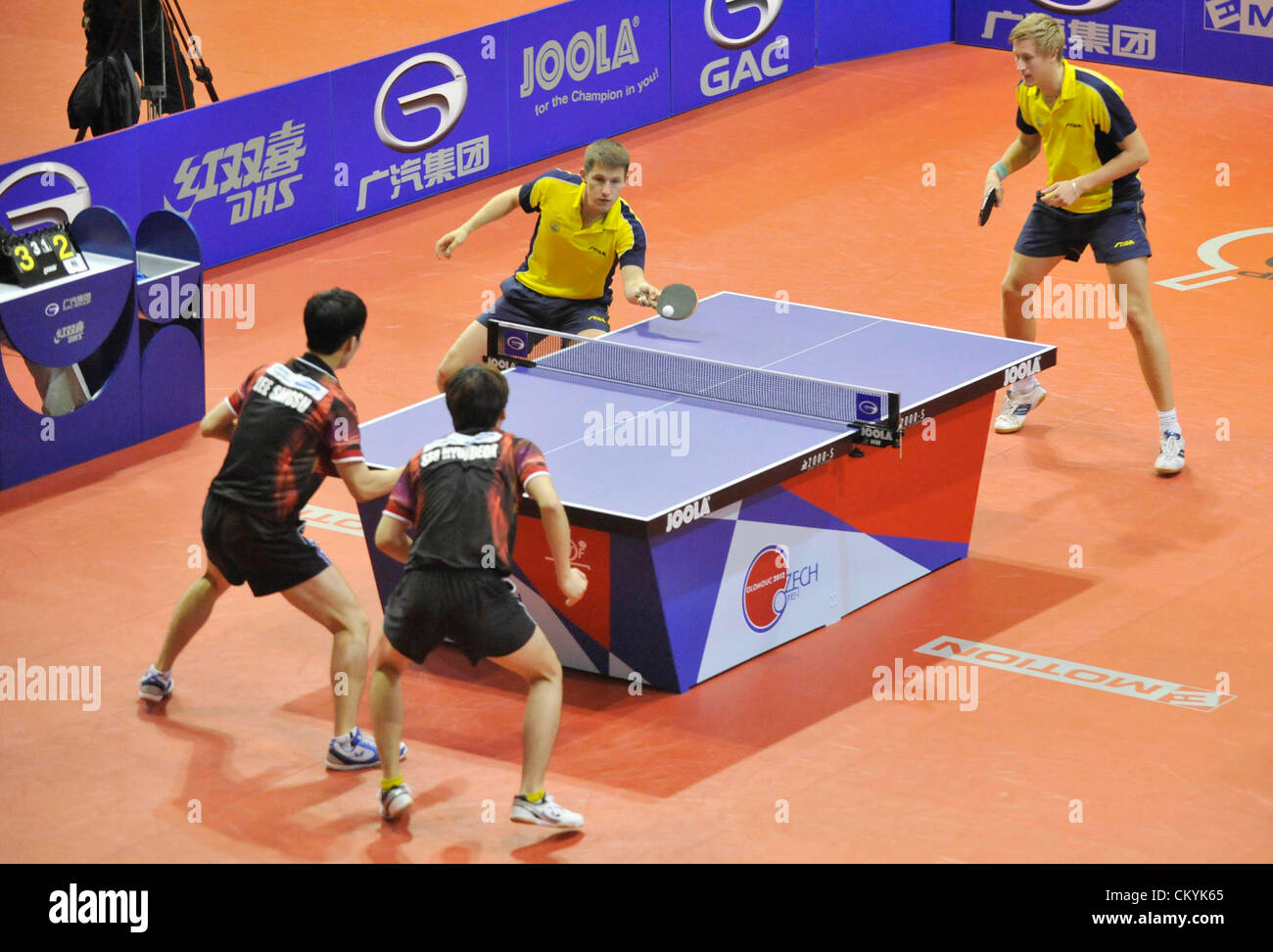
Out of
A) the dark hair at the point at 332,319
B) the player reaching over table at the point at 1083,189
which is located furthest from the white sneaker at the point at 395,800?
the player reaching over table at the point at 1083,189

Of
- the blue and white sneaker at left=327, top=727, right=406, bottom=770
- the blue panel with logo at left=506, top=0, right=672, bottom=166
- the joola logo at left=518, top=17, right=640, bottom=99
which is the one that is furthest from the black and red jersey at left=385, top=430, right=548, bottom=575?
the joola logo at left=518, top=17, right=640, bottom=99

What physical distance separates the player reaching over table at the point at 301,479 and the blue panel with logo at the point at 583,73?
292 inches

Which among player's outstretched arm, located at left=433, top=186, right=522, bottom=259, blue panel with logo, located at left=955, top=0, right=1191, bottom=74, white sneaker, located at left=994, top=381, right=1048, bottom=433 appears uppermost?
blue panel with logo, located at left=955, top=0, right=1191, bottom=74

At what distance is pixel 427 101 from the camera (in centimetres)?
1309

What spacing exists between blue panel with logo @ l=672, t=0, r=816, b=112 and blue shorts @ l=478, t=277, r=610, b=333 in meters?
6.31

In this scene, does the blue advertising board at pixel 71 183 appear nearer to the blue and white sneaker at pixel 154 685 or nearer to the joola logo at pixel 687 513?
the blue and white sneaker at pixel 154 685

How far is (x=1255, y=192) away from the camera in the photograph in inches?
523

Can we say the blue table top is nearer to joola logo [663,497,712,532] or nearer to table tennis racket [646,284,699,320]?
joola logo [663,497,712,532]

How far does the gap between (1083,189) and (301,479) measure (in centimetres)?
416

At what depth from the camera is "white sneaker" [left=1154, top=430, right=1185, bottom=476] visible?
9266mm

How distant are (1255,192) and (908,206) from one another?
2.28 m

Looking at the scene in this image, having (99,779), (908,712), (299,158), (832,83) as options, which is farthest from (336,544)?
(832,83)

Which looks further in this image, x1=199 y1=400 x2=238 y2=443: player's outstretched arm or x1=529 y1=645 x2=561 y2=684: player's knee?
x1=199 y1=400 x2=238 y2=443: player's outstretched arm

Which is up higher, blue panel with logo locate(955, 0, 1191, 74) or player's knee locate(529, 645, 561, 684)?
blue panel with logo locate(955, 0, 1191, 74)
